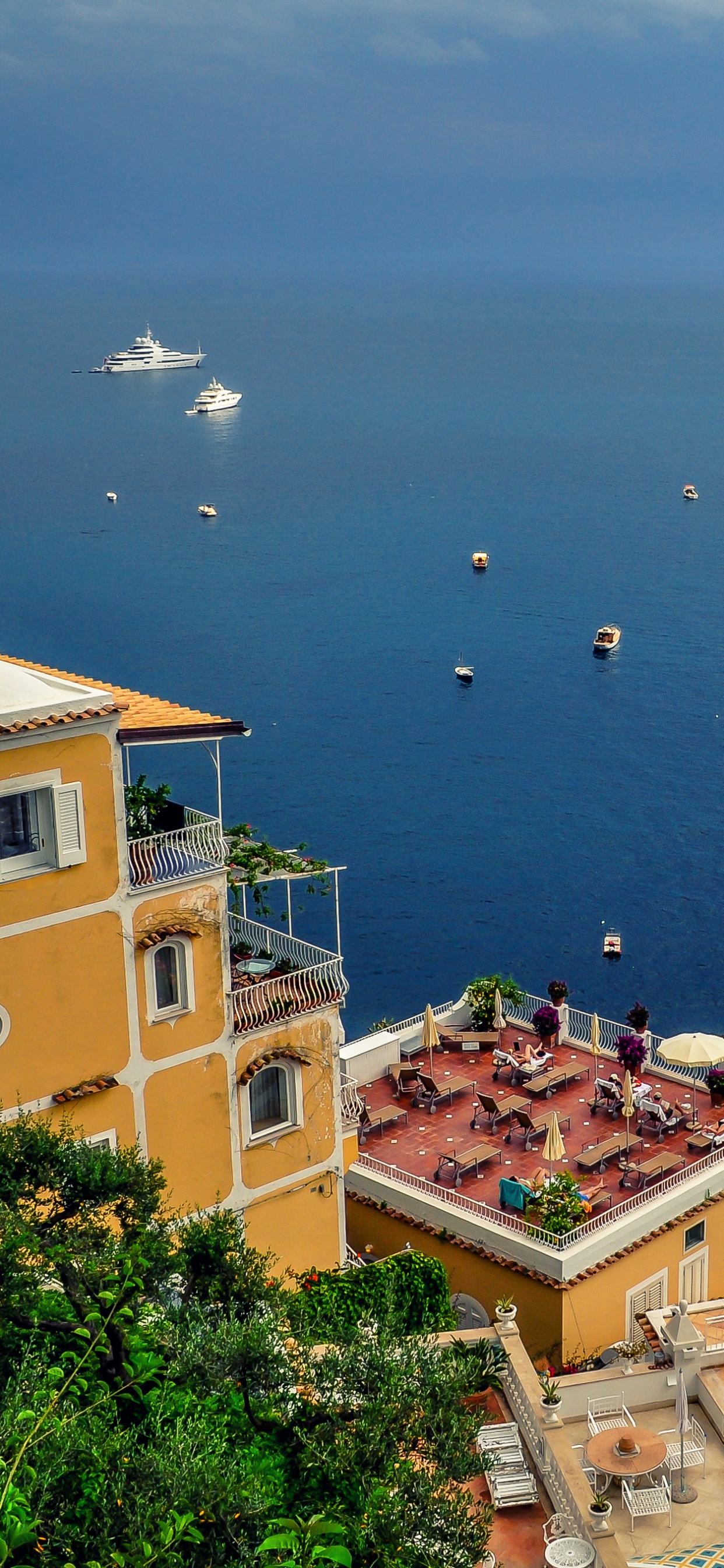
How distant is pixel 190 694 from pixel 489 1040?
54676mm

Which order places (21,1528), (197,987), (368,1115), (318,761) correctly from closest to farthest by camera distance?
(21,1528) < (197,987) < (368,1115) < (318,761)

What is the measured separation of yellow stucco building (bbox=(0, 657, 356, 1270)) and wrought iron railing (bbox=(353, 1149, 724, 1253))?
339 centimetres

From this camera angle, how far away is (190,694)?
9031 centimetres

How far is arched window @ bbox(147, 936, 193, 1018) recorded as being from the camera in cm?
2447

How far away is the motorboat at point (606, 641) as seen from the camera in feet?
333

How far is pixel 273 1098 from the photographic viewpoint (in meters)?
26.9

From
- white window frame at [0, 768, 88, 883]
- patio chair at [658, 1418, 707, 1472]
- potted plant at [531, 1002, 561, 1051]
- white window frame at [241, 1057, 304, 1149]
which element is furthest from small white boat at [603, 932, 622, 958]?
white window frame at [0, 768, 88, 883]

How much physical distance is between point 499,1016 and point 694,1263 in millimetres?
8542

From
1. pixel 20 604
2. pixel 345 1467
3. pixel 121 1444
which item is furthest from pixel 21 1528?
pixel 20 604

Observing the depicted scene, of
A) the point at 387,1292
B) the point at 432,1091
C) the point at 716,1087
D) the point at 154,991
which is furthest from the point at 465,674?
the point at 387,1292

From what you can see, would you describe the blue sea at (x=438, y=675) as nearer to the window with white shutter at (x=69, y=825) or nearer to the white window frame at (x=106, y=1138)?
the white window frame at (x=106, y=1138)

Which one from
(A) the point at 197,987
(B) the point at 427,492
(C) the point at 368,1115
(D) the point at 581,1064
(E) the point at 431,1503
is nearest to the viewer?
(E) the point at 431,1503

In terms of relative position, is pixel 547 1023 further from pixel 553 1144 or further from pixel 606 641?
pixel 606 641

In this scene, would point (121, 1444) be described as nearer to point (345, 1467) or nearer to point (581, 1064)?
point (345, 1467)
